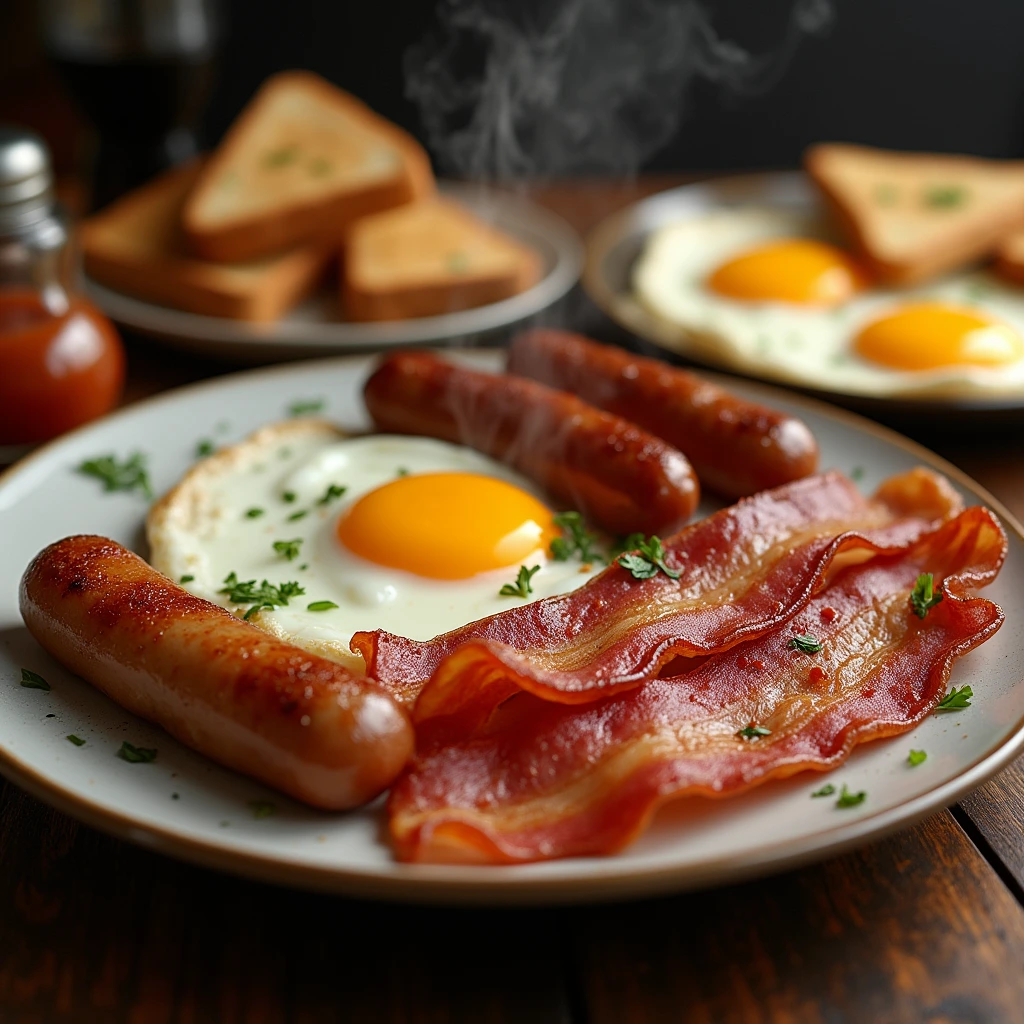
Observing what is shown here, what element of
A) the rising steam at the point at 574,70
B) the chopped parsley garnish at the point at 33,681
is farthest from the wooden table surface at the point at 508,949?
the rising steam at the point at 574,70

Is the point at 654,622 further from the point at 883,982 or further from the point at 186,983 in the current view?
the point at 186,983

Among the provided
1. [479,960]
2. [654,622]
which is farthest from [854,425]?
[479,960]

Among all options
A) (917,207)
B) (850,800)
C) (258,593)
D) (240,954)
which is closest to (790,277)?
(917,207)

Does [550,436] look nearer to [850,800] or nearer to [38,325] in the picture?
[850,800]

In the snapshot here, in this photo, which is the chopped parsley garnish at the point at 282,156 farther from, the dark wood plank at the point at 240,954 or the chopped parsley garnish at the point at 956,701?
the chopped parsley garnish at the point at 956,701

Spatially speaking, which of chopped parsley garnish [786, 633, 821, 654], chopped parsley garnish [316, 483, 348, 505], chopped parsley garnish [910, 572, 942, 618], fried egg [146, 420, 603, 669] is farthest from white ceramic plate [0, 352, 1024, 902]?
chopped parsley garnish [316, 483, 348, 505]

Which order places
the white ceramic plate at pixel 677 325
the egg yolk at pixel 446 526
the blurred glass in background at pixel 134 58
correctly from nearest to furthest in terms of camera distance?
the egg yolk at pixel 446 526, the white ceramic plate at pixel 677 325, the blurred glass in background at pixel 134 58

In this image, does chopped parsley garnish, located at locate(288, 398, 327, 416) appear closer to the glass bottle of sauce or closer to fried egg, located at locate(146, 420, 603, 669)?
fried egg, located at locate(146, 420, 603, 669)
